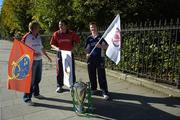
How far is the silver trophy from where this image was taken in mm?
6426

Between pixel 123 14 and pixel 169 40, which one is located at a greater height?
pixel 123 14

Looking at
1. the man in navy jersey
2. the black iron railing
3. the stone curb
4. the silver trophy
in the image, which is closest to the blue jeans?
the man in navy jersey

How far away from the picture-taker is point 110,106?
23.1ft

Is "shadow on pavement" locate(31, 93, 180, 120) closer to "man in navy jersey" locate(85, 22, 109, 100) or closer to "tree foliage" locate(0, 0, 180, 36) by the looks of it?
"man in navy jersey" locate(85, 22, 109, 100)

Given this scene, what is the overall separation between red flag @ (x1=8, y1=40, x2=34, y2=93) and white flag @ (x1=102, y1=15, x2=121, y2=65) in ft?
5.05

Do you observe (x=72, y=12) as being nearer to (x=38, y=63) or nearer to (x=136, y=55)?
(x=136, y=55)

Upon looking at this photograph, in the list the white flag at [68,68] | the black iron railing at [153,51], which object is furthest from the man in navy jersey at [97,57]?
the black iron railing at [153,51]

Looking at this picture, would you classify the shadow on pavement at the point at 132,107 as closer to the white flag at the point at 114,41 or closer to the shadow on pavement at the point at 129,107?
the shadow on pavement at the point at 129,107

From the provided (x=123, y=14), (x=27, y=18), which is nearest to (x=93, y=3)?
(x=123, y=14)

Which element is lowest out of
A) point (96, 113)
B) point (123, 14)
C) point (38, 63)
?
point (96, 113)

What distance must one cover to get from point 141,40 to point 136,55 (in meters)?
0.49

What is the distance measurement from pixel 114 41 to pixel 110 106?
1.29 metres

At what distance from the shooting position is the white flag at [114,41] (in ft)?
22.6

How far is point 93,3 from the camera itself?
40.0ft
